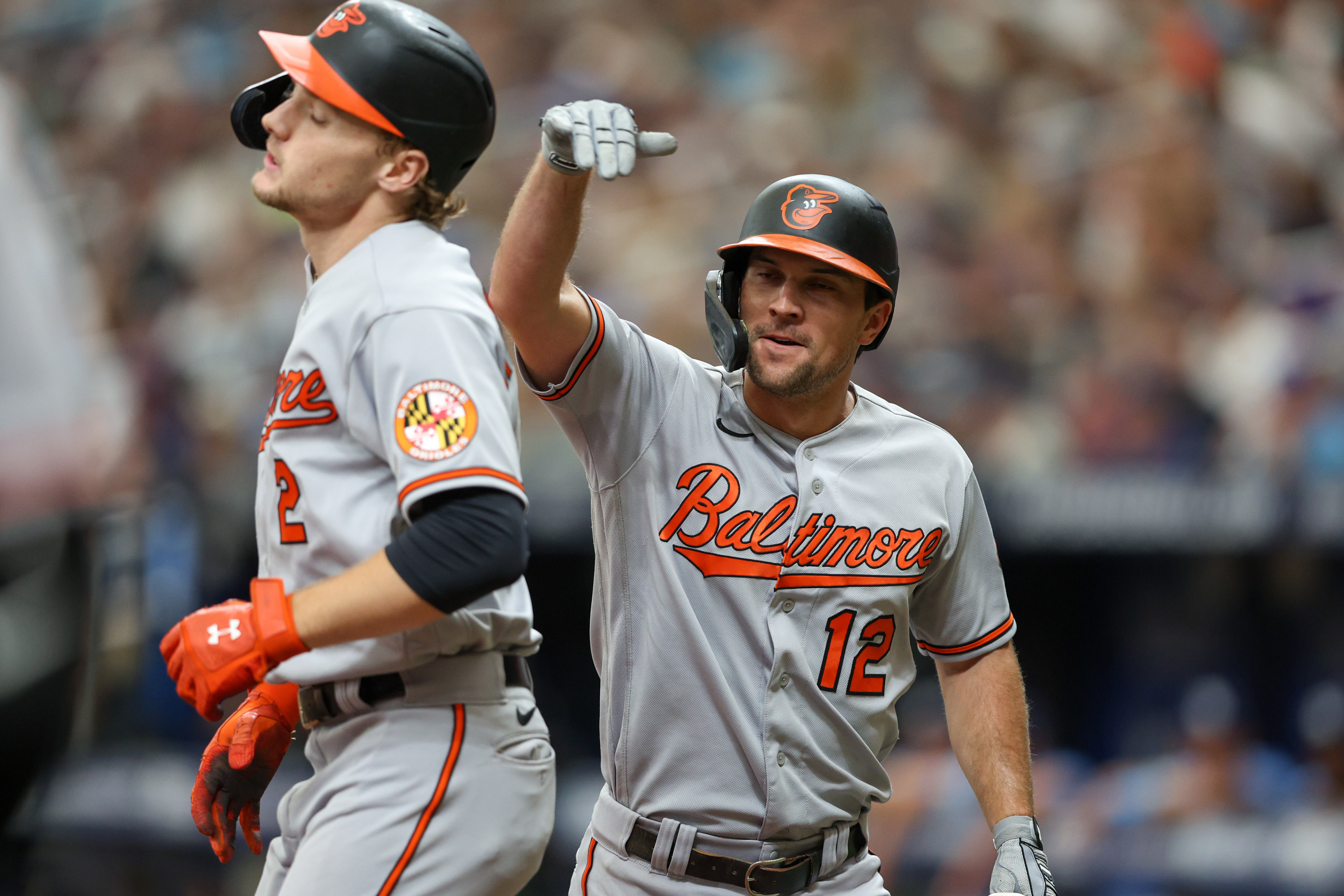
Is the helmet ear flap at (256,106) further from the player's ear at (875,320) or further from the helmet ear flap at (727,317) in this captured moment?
the player's ear at (875,320)

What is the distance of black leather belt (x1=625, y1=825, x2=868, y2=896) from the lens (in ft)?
8.03

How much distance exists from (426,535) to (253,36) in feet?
28.0

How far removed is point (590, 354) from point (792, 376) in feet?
1.24

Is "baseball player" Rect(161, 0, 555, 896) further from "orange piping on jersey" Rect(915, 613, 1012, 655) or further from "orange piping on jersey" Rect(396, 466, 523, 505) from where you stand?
"orange piping on jersey" Rect(915, 613, 1012, 655)

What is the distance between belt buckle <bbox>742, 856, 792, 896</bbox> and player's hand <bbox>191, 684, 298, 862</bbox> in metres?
0.82

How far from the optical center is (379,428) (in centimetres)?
199

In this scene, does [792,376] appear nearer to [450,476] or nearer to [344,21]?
[450,476]

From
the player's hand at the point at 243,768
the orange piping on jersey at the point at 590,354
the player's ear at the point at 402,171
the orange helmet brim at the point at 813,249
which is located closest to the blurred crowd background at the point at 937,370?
the orange helmet brim at the point at 813,249

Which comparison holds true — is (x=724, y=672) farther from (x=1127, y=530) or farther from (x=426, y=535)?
(x=1127, y=530)

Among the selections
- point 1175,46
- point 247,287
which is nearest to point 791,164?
point 1175,46

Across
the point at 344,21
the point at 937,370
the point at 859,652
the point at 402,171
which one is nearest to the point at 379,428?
the point at 402,171

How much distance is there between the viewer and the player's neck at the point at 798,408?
8.66ft

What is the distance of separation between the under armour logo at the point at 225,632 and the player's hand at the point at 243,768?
1.08 feet

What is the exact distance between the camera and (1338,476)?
4824 mm
